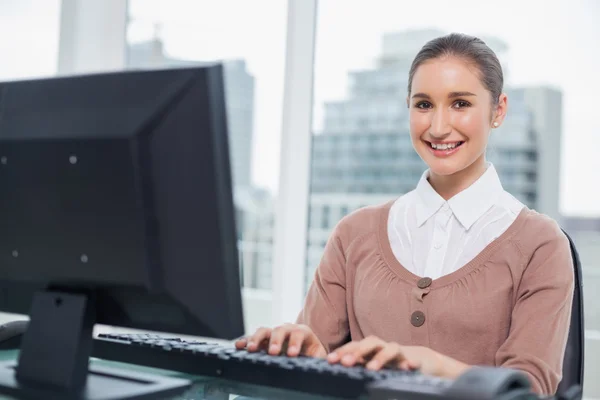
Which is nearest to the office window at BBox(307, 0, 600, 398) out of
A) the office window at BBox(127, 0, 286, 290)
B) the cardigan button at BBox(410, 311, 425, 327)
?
the office window at BBox(127, 0, 286, 290)

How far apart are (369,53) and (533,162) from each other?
820 mm

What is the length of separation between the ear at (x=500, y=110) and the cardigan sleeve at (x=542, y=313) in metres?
0.31

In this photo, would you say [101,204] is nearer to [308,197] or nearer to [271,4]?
[308,197]

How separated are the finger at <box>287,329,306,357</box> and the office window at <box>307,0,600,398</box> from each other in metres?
1.71

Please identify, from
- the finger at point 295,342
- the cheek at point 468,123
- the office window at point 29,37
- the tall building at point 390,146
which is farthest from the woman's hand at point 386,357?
the office window at point 29,37

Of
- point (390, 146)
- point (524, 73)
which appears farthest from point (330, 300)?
point (390, 146)

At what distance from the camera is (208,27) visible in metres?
3.16

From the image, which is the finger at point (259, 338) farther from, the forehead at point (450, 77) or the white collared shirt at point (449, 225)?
the forehead at point (450, 77)

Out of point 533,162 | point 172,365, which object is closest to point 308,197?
point 533,162

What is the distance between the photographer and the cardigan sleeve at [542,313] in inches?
50.3

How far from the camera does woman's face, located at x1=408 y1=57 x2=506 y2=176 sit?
1.55 m

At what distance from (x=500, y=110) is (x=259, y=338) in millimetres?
825

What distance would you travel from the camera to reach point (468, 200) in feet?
5.15

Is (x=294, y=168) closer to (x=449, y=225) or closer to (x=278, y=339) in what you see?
(x=449, y=225)
